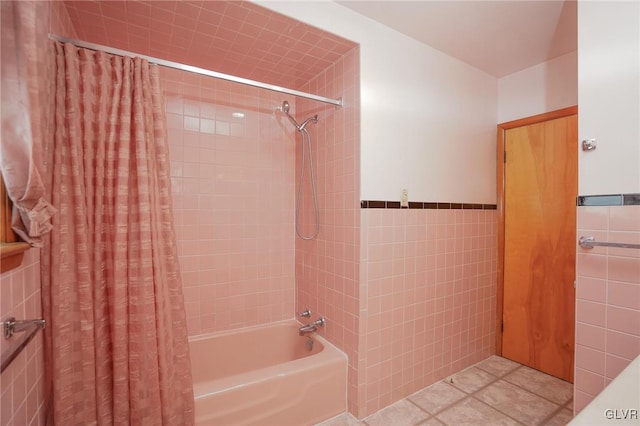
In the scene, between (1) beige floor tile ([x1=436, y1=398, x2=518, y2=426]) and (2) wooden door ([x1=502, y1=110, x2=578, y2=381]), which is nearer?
(1) beige floor tile ([x1=436, y1=398, x2=518, y2=426])

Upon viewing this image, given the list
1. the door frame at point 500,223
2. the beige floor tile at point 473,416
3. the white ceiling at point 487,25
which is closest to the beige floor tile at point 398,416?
the beige floor tile at point 473,416

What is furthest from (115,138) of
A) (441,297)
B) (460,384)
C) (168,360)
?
(460,384)

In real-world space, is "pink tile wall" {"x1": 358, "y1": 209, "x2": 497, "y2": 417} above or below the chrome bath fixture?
below

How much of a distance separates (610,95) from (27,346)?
2520 mm

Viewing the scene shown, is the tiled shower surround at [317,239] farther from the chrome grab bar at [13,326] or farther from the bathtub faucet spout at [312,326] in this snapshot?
the chrome grab bar at [13,326]

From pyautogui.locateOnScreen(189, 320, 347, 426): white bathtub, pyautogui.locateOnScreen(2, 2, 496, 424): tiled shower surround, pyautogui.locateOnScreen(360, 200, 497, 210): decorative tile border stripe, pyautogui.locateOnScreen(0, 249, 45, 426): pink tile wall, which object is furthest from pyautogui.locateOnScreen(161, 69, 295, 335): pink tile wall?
pyautogui.locateOnScreen(0, 249, 45, 426): pink tile wall

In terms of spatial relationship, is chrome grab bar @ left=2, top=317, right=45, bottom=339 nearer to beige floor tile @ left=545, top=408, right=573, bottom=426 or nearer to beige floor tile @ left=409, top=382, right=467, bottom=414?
beige floor tile @ left=409, top=382, right=467, bottom=414

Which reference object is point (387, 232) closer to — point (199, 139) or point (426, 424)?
point (426, 424)

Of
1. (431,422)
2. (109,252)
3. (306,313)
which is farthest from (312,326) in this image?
(109,252)

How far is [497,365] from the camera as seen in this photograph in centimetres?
234

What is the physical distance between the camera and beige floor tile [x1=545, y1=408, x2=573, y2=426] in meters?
1.70

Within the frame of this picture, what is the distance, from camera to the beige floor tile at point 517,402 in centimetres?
176

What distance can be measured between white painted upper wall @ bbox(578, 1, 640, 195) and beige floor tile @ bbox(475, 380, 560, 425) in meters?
1.34

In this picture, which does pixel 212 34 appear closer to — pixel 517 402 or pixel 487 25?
pixel 487 25
